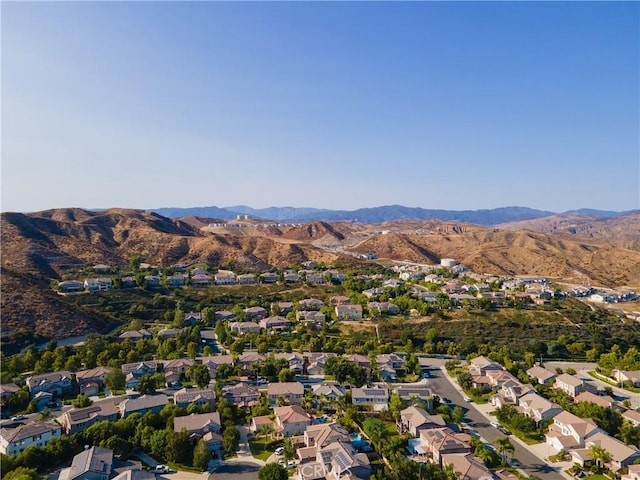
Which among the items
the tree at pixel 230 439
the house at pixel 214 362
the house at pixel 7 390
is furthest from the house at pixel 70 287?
the tree at pixel 230 439

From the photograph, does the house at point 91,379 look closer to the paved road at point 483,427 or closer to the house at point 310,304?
the house at point 310,304

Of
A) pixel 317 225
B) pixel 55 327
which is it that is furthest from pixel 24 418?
pixel 317 225

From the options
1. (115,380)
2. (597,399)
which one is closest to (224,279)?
(115,380)

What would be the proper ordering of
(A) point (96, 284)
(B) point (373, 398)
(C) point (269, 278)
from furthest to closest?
(C) point (269, 278)
(A) point (96, 284)
(B) point (373, 398)

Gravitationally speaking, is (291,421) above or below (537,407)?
Result: above

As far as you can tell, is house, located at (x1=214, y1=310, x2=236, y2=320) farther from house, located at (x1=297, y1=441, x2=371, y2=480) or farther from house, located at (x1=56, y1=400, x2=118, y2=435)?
house, located at (x1=297, y1=441, x2=371, y2=480)

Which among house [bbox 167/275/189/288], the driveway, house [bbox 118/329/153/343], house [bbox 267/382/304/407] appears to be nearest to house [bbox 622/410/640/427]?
the driveway

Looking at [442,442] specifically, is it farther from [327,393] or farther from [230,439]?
[230,439]
